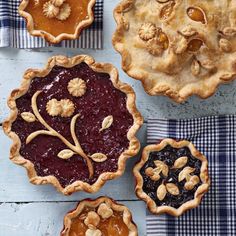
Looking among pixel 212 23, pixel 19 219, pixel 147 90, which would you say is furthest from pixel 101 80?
pixel 19 219

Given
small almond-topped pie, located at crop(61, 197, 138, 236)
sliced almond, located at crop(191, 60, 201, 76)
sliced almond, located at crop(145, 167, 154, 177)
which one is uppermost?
sliced almond, located at crop(191, 60, 201, 76)

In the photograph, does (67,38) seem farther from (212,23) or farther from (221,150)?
(221,150)

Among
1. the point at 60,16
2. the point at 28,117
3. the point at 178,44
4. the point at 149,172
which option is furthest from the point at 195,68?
the point at 28,117

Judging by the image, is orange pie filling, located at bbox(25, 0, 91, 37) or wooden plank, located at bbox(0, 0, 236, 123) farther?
wooden plank, located at bbox(0, 0, 236, 123)

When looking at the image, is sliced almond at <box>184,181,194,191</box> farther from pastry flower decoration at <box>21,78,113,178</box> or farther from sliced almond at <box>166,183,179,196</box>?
pastry flower decoration at <box>21,78,113,178</box>

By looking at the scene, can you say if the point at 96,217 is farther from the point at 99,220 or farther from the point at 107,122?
the point at 107,122

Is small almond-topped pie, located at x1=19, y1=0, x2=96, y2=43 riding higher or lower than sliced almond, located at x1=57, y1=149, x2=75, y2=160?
higher

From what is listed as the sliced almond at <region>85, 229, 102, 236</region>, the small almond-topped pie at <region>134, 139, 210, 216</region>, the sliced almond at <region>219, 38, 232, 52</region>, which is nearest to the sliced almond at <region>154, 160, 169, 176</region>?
the small almond-topped pie at <region>134, 139, 210, 216</region>
